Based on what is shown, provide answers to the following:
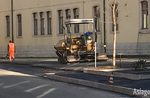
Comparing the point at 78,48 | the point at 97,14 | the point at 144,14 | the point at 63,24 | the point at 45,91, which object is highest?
the point at 97,14

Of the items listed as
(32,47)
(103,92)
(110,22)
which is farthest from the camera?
(32,47)

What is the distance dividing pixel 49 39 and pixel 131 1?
11.1m

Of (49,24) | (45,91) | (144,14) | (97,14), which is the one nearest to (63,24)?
(49,24)

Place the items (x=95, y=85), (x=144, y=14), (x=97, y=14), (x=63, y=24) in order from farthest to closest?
(x=63, y=24), (x=97, y=14), (x=144, y=14), (x=95, y=85)

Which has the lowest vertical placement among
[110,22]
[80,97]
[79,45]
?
[80,97]

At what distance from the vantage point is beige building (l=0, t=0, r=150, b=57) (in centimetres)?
2830

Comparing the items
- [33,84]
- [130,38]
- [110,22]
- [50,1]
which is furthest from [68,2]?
[33,84]

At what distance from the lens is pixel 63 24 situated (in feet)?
114

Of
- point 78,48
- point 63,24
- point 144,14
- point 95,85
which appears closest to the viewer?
point 95,85

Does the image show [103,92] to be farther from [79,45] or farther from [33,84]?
[79,45]

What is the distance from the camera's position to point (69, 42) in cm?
2420

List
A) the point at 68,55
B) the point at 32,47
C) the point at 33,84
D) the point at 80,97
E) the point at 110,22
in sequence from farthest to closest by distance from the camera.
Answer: the point at 32,47, the point at 110,22, the point at 68,55, the point at 33,84, the point at 80,97

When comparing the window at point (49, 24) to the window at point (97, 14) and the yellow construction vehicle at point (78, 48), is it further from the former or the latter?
the yellow construction vehicle at point (78, 48)

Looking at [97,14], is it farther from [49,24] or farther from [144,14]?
[49,24]
